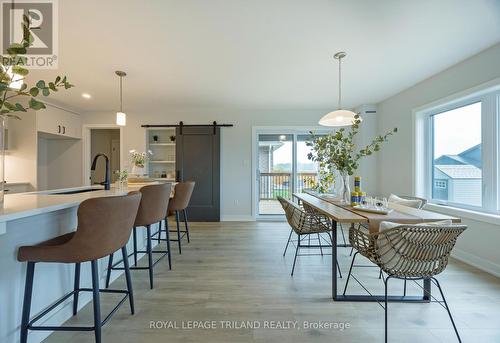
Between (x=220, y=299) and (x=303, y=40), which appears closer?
(x=220, y=299)

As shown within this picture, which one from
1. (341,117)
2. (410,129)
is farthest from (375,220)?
(410,129)

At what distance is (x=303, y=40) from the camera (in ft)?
7.93

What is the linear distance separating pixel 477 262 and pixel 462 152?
1.36 meters

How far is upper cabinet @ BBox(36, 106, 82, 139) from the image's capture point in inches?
163

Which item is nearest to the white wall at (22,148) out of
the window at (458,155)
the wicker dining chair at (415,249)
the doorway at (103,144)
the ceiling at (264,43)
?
the ceiling at (264,43)

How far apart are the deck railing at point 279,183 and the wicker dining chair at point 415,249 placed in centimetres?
347

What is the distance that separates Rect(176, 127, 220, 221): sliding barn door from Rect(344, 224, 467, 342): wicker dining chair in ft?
12.3

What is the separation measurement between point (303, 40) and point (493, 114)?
2.33 meters

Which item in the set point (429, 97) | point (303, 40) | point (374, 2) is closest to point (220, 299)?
point (303, 40)

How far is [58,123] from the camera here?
14.8 feet

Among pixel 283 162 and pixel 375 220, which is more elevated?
pixel 283 162

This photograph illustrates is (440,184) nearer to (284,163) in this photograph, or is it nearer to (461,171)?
(461,171)

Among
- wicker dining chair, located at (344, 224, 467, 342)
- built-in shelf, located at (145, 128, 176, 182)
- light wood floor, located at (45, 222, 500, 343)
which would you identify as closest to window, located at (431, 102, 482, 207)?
light wood floor, located at (45, 222, 500, 343)

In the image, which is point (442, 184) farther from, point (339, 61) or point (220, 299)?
point (220, 299)
